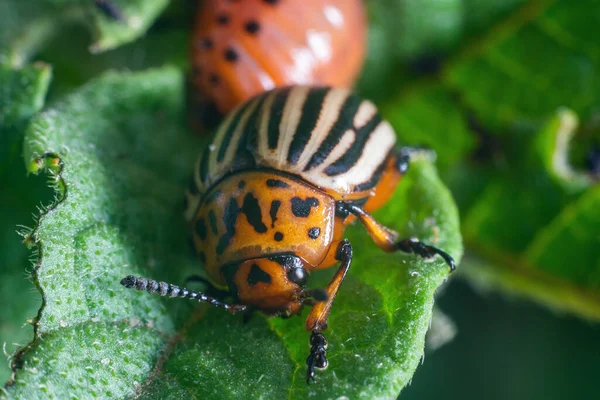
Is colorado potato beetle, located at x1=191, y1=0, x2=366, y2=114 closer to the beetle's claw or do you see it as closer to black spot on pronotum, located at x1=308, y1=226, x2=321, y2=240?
black spot on pronotum, located at x1=308, y1=226, x2=321, y2=240

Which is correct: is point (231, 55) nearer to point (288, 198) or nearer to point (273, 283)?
point (288, 198)

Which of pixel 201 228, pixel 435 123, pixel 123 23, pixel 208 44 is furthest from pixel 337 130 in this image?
pixel 435 123

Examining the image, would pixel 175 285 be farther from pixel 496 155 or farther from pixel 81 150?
pixel 496 155

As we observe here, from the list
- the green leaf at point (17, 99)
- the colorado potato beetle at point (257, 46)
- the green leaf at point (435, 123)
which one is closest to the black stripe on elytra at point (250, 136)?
the colorado potato beetle at point (257, 46)

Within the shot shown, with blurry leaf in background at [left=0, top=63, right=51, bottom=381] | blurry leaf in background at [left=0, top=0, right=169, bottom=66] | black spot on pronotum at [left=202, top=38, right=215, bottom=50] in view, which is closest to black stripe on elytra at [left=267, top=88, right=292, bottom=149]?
black spot on pronotum at [left=202, top=38, right=215, bottom=50]

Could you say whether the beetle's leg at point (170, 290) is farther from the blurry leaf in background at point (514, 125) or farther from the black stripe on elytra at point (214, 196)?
the blurry leaf in background at point (514, 125)

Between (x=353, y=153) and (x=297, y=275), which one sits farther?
(x=353, y=153)
